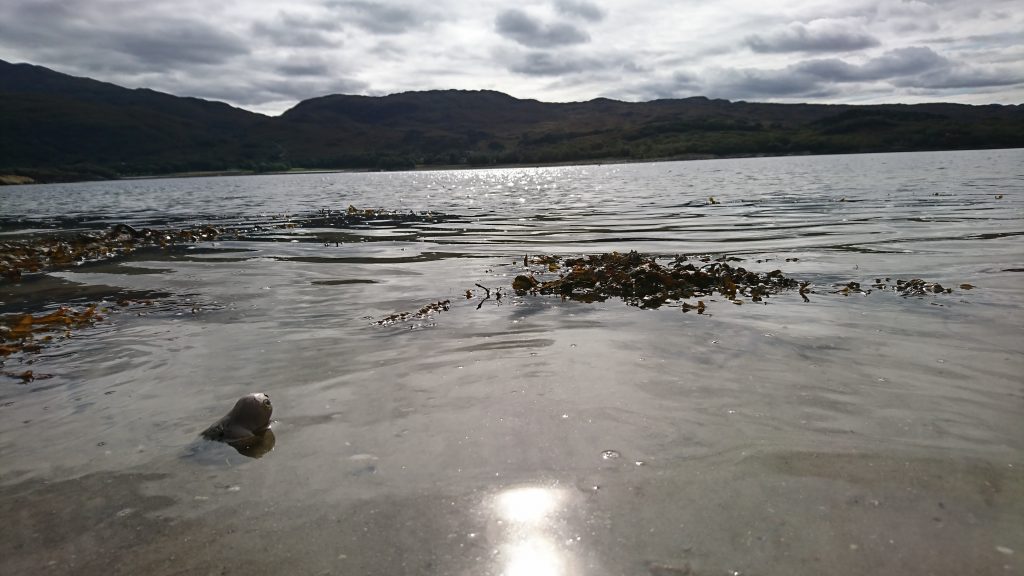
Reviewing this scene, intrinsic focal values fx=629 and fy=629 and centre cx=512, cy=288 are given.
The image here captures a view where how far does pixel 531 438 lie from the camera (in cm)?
467

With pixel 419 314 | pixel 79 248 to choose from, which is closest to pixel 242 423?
pixel 419 314

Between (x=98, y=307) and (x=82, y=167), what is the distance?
18547cm

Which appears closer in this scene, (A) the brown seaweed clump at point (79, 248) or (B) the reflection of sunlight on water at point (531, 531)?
(B) the reflection of sunlight on water at point (531, 531)

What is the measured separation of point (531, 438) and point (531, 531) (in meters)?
1.22

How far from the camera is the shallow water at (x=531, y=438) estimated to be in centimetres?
335

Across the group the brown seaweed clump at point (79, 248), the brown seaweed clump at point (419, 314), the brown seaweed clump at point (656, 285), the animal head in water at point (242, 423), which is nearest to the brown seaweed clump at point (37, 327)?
the brown seaweed clump at point (419, 314)

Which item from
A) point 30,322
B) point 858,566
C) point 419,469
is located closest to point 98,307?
point 30,322

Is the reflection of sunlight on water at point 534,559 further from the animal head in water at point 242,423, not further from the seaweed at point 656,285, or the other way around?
the seaweed at point 656,285

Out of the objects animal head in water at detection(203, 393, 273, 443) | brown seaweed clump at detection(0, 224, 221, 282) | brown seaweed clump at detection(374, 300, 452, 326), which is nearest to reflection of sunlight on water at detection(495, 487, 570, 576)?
animal head in water at detection(203, 393, 273, 443)

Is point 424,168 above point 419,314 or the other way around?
above

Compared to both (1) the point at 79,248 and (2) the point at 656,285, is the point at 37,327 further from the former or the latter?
(1) the point at 79,248

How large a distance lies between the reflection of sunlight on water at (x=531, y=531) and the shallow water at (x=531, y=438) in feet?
0.06

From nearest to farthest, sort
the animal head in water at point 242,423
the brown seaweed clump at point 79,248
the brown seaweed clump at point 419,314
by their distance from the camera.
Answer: the animal head in water at point 242,423
the brown seaweed clump at point 419,314
the brown seaweed clump at point 79,248

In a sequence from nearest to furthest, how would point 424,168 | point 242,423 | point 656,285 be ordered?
point 242,423 → point 656,285 → point 424,168
